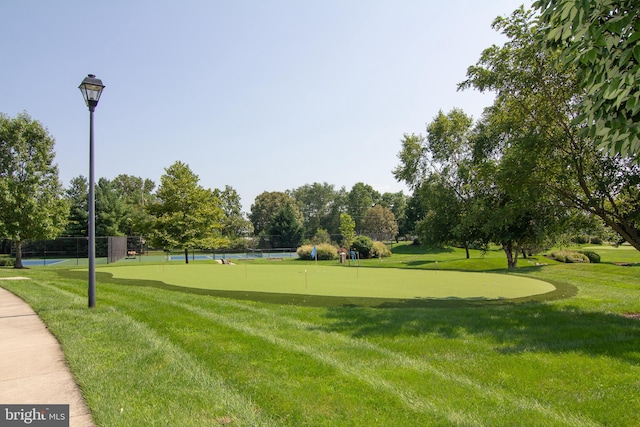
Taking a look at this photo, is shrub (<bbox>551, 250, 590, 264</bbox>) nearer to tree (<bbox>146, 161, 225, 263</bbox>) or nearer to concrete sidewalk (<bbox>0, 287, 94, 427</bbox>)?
tree (<bbox>146, 161, 225, 263</bbox>)

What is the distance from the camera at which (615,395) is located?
356 centimetres

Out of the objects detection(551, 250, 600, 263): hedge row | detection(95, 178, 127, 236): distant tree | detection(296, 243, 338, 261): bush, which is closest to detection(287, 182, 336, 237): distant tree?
detection(95, 178, 127, 236): distant tree

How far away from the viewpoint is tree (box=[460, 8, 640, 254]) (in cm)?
851

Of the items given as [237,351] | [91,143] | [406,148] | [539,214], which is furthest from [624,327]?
[406,148]

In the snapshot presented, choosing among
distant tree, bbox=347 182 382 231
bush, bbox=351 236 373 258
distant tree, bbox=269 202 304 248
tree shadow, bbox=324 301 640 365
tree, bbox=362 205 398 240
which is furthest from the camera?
distant tree, bbox=347 182 382 231

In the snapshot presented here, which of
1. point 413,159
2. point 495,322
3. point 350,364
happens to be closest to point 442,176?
point 413,159

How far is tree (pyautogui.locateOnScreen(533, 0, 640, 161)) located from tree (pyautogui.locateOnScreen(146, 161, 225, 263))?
25608 mm

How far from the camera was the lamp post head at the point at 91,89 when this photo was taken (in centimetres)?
767

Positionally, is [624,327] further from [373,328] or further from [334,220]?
[334,220]

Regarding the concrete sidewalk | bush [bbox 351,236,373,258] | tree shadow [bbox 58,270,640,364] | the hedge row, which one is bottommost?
the hedge row

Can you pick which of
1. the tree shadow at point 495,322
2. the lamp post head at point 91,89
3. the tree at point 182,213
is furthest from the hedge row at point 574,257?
the lamp post head at point 91,89

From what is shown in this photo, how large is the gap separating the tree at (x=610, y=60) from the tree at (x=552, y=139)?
6.06 meters

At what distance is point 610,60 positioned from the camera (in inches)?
105

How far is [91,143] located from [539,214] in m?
10.7
